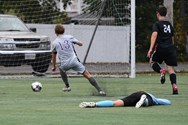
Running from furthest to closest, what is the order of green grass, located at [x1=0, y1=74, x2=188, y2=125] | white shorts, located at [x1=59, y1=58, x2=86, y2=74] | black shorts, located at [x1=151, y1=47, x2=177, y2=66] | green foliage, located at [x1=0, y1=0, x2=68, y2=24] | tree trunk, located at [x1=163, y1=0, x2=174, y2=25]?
green foliage, located at [x1=0, y1=0, x2=68, y2=24] → tree trunk, located at [x1=163, y1=0, x2=174, y2=25] → black shorts, located at [x1=151, y1=47, x2=177, y2=66] → white shorts, located at [x1=59, y1=58, x2=86, y2=74] → green grass, located at [x1=0, y1=74, x2=188, y2=125]

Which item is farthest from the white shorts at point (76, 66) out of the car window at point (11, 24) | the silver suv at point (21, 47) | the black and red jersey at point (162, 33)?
the car window at point (11, 24)

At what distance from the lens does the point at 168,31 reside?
1716cm

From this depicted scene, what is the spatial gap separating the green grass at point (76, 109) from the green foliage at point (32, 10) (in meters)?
11.7

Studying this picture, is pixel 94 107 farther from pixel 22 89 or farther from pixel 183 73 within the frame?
pixel 183 73

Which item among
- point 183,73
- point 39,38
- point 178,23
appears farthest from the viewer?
point 178,23

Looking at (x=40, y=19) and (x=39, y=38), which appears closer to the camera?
(x=39, y=38)

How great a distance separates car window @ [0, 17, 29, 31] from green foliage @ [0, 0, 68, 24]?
4.43 metres

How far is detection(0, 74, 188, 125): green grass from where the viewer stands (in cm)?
1125

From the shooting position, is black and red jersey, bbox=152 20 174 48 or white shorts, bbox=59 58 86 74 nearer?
white shorts, bbox=59 58 86 74

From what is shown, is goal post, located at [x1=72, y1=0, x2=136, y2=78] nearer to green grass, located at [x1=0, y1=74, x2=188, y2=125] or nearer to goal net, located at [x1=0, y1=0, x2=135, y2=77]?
goal net, located at [x1=0, y1=0, x2=135, y2=77]

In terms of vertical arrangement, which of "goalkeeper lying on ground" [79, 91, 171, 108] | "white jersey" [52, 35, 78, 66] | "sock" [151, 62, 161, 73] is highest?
"white jersey" [52, 35, 78, 66]

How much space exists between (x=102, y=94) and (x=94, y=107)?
3193mm

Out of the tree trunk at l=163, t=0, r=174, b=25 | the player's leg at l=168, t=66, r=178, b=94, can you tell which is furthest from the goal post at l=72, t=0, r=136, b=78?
the player's leg at l=168, t=66, r=178, b=94

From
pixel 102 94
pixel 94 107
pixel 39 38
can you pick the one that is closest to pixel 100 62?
pixel 39 38
